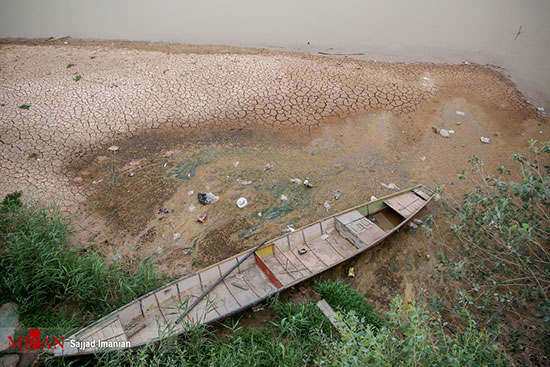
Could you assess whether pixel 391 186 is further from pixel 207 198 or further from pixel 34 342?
pixel 34 342

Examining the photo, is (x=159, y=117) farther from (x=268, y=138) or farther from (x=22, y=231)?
(x=22, y=231)

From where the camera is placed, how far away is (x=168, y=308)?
4.33 meters

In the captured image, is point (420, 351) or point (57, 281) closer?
point (420, 351)

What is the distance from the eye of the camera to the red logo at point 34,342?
3932 mm

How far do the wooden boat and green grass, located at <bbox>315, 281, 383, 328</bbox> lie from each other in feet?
0.83

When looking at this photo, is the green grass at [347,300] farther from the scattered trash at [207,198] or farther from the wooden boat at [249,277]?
the scattered trash at [207,198]

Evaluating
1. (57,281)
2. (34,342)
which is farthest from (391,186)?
(34,342)

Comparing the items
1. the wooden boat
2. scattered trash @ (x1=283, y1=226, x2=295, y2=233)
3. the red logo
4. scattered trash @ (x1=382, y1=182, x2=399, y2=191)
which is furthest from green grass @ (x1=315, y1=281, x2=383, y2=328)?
the red logo

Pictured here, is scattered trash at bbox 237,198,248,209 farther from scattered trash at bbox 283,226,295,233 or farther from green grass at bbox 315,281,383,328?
green grass at bbox 315,281,383,328

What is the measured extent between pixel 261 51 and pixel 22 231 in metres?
7.46

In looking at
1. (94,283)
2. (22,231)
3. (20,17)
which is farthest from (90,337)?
(20,17)

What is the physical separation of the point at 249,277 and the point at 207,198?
5.76ft

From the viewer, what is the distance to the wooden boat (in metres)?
4.14

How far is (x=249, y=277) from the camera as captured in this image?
16.5 feet
